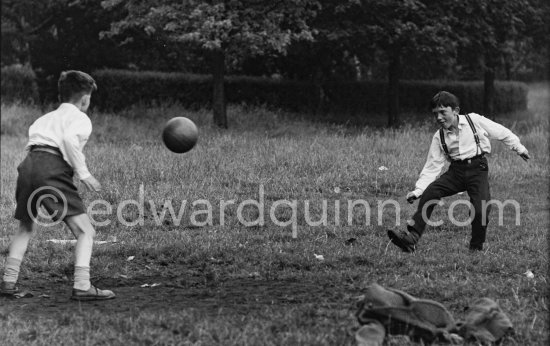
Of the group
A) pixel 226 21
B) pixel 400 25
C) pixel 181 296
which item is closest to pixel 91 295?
pixel 181 296

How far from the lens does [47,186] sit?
6.36 meters

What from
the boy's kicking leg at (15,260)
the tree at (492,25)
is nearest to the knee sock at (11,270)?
the boy's kicking leg at (15,260)

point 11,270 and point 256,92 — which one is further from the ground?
point 11,270

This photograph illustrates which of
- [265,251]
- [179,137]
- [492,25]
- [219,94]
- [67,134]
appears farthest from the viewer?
[492,25]

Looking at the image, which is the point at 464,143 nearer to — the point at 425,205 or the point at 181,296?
the point at 425,205

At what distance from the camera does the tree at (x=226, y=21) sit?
18688 mm

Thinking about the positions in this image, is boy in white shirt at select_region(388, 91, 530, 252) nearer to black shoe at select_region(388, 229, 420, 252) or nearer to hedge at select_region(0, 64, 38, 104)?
black shoe at select_region(388, 229, 420, 252)

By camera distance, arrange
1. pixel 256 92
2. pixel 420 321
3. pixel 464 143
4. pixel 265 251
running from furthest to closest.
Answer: pixel 256 92 < pixel 265 251 < pixel 464 143 < pixel 420 321

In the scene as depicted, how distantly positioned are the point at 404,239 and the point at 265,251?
54.7 inches

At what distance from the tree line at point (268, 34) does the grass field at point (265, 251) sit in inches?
179

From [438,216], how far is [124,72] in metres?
18.1

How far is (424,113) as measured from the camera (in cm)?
3036

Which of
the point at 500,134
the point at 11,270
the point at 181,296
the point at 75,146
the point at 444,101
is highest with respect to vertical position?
the point at 444,101

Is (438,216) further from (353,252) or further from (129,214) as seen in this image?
(129,214)
